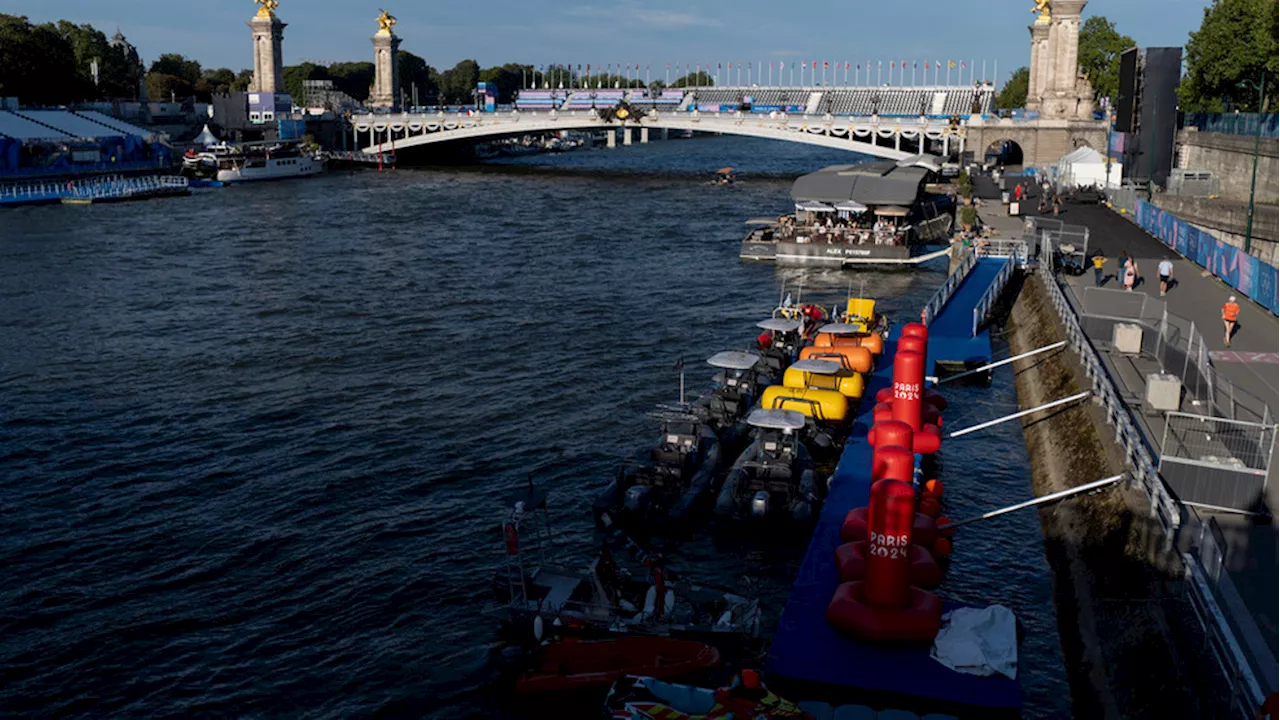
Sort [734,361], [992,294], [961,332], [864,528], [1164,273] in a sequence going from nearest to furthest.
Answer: [864,528] → [734,361] → [1164,273] → [961,332] → [992,294]

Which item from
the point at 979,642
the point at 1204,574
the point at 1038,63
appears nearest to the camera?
the point at 1204,574

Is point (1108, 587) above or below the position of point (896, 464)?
below

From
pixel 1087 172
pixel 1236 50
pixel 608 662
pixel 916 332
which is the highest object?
pixel 1236 50

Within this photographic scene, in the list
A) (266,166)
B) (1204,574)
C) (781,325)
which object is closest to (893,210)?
(781,325)

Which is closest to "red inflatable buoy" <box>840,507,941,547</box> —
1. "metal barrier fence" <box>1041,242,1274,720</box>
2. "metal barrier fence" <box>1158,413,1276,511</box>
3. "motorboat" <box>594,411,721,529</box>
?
"metal barrier fence" <box>1041,242,1274,720</box>

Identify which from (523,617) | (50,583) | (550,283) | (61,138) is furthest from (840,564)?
(61,138)

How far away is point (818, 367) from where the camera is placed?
Result: 3309cm

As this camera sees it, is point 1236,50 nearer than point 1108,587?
No

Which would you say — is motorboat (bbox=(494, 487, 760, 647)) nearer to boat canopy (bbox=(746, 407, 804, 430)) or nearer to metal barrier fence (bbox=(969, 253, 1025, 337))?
boat canopy (bbox=(746, 407, 804, 430))

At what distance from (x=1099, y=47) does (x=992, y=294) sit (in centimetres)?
10184

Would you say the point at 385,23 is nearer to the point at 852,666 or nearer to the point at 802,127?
the point at 802,127

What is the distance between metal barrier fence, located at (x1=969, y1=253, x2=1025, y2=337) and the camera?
143 ft

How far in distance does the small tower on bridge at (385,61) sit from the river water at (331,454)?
94.5m

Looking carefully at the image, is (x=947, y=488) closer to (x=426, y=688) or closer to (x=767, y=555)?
(x=767, y=555)
